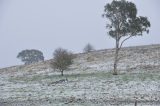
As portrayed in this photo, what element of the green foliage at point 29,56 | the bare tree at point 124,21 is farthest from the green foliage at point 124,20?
the green foliage at point 29,56

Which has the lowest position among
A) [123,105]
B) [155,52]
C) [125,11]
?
[123,105]

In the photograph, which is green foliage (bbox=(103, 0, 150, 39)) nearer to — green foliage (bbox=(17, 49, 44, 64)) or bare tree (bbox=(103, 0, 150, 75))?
bare tree (bbox=(103, 0, 150, 75))

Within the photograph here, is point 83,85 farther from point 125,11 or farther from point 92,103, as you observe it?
point 125,11

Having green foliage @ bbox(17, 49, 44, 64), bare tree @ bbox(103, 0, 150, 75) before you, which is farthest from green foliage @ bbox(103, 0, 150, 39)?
green foliage @ bbox(17, 49, 44, 64)

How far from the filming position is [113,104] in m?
33.1

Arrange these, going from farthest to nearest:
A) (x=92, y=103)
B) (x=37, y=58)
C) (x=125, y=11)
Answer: (x=37, y=58) → (x=125, y=11) → (x=92, y=103)

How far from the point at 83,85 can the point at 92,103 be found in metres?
17.0

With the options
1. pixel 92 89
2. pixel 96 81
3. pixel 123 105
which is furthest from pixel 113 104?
pixel 96 81

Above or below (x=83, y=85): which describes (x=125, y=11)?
above

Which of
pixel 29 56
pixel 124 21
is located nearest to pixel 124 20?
pixel 124 21

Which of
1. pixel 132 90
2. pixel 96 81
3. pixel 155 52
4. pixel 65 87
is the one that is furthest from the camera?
pixel 155 52

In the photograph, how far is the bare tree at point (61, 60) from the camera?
235ft

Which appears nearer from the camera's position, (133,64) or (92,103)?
(92,103)

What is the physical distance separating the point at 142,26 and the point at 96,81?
830 inches
